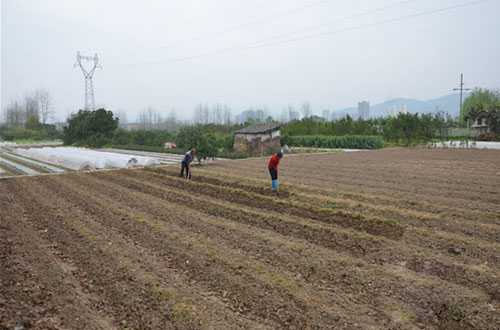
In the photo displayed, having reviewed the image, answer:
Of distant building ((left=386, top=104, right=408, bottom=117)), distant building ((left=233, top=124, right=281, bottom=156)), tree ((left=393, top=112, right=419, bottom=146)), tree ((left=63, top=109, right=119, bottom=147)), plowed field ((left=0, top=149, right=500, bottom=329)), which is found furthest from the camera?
distant building ((left=386, top=104, right=408, bottom=117))

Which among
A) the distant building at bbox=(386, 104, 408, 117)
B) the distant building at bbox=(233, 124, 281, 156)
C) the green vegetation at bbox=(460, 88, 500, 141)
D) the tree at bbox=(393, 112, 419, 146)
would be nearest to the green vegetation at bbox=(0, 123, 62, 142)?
the distant building at bbox=(233, 124, 281, 156)

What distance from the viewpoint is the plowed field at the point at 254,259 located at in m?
3.47

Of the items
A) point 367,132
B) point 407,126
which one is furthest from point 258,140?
point 407,126

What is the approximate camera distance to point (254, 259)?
15.9ft

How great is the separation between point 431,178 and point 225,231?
8.00 metres

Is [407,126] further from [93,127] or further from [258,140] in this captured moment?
[93,127]

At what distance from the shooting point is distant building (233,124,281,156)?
23.7m

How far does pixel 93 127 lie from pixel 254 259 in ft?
104

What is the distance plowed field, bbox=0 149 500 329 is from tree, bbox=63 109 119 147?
2413cm

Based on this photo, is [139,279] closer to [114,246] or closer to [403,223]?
[114,246]

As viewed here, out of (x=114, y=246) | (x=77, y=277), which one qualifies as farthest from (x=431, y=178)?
(x=77, y=277)

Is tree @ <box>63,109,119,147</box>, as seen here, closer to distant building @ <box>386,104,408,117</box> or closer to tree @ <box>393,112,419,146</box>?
tree @ <box>393,112,419,146</box>

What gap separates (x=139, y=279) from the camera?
4.24 metres

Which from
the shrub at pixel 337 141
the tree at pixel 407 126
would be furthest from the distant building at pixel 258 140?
the tree at pixel 407 126
